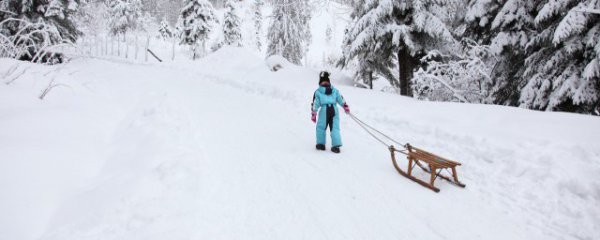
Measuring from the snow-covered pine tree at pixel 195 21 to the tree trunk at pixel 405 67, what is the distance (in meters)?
27.2

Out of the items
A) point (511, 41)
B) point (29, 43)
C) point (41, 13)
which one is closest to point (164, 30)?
point (41, 13)

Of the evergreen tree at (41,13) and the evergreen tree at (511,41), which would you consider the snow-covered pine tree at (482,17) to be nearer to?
the evergreen tree at (511,41)

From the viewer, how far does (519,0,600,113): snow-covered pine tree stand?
7.13m

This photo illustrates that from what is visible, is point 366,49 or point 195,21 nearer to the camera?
point 366,49

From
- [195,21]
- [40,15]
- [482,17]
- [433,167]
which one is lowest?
[433,167]

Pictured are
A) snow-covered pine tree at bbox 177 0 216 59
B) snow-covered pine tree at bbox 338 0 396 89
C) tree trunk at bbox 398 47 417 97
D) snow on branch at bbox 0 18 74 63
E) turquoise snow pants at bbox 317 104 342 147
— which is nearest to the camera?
snow on branch at bbox 0 18 74 63

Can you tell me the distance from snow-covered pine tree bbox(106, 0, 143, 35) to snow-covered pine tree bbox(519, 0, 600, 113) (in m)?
46.3

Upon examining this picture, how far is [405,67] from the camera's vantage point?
12.5m

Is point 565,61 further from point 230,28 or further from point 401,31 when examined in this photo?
point 230,28

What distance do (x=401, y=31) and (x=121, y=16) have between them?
142 feet

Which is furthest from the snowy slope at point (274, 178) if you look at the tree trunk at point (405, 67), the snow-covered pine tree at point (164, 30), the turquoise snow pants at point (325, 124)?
the snow-covered pine tree at point (164, 30)

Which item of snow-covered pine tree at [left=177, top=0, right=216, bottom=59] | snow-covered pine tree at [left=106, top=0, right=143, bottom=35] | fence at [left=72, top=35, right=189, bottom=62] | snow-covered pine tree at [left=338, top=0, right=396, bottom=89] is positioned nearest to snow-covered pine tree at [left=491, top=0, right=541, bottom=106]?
snow-covered pine tree at [left=338, top=0, right=396, bottom=89]

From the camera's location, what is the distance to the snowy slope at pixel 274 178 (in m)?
3.54

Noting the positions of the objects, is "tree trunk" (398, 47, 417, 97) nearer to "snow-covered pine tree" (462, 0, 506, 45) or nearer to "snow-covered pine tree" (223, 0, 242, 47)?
"snow-covered pine tree" (462, 0, 506, 45)
